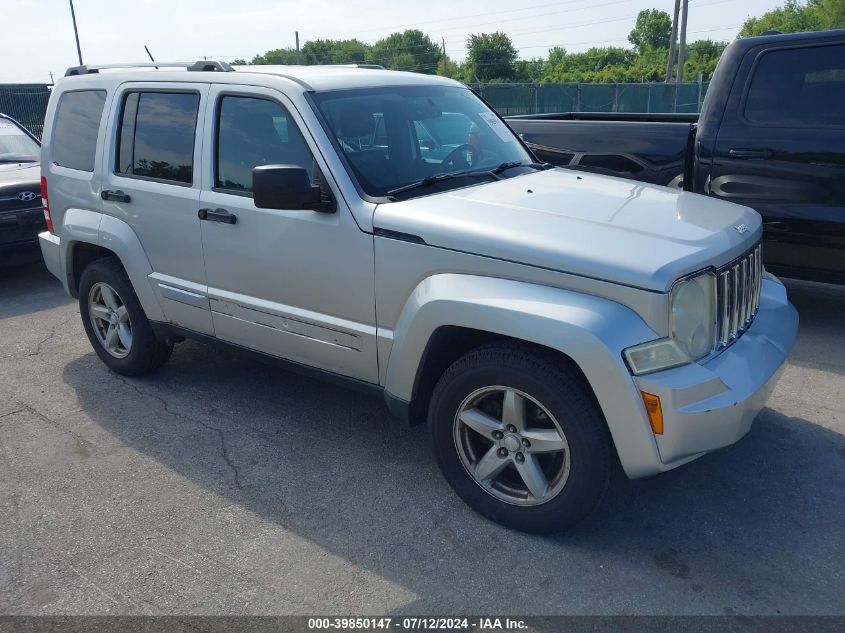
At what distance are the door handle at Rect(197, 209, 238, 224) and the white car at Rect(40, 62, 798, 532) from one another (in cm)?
2

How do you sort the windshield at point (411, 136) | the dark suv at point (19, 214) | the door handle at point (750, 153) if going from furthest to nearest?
1. the dark suv at point (19, 214)
2. the door handle at point (750, 153)
3. the windshield at point (411, 136)

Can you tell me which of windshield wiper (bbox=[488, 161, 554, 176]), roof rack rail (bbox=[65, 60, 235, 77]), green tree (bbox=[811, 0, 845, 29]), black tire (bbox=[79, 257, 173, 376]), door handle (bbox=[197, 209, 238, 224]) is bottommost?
black tire (bbox=[79, 257, 173, 376])

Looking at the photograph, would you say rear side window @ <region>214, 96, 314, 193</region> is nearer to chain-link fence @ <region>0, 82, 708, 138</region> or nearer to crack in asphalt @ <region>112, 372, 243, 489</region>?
crack in asphalt @ <region>112, 372, 243, 489</region>

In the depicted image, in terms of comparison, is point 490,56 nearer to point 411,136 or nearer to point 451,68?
point 451,68

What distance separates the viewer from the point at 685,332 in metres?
2.84

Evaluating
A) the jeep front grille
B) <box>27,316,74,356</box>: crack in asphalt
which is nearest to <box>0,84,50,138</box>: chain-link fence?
<box>27,316,74,356</box>: crack in asphalt

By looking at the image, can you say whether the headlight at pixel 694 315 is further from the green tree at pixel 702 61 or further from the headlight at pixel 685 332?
the green tree at pixel 702 61

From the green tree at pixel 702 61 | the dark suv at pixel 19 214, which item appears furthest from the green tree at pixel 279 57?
the dark suv at pixel 19 214

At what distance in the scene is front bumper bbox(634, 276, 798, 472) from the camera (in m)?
2.71

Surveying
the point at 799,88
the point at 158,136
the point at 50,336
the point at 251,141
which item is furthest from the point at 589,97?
the point at 251,141

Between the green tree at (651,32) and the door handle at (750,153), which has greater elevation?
the green tree at (651,32)

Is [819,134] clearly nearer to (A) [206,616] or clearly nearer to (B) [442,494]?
(B) [442,494]

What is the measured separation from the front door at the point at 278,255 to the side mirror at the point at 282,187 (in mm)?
151

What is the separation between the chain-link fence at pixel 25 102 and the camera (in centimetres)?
2053
